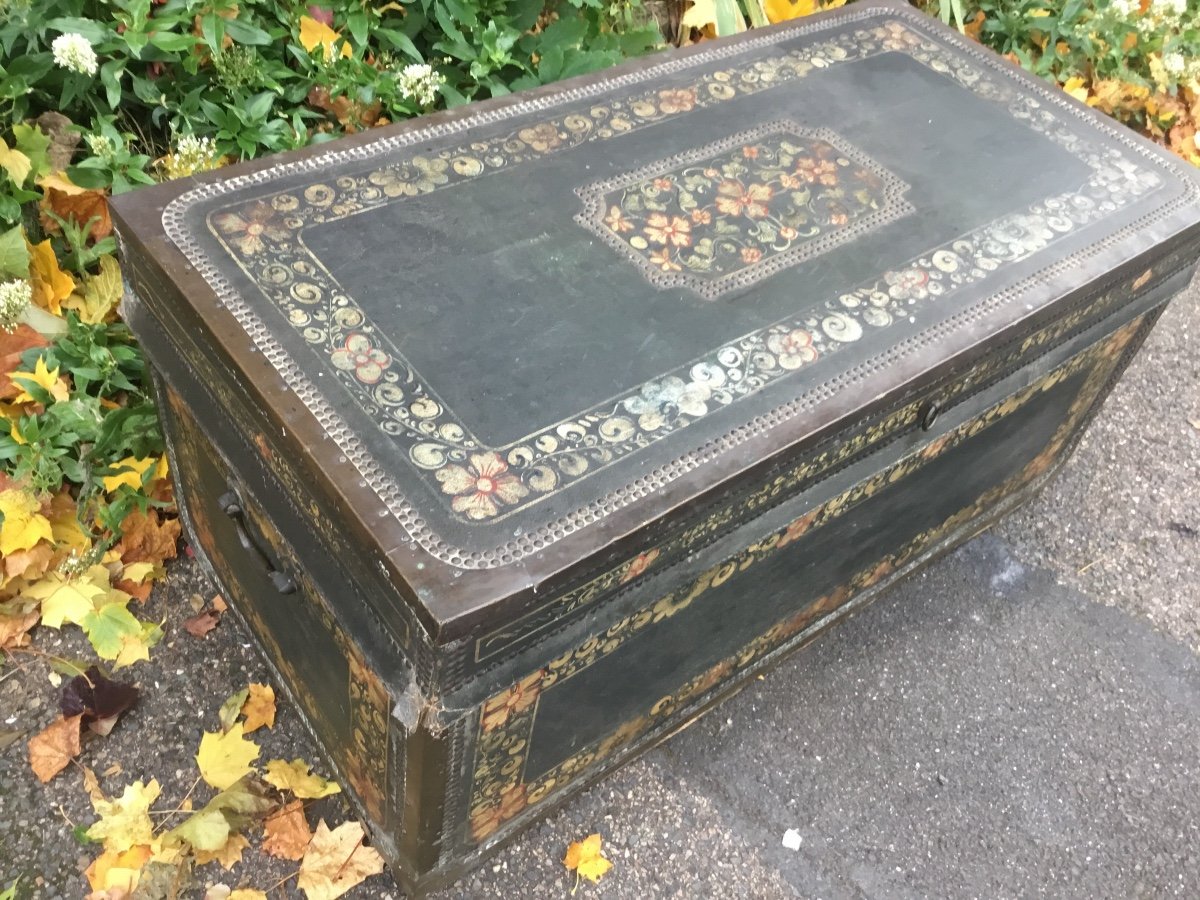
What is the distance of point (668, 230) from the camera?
147cm

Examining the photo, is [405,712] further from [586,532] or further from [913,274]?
[913,274]

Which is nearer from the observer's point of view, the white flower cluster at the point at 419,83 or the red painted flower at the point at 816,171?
the red painted flower at the point at 816,171

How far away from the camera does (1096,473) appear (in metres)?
2.42

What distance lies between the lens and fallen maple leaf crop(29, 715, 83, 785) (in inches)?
63.4

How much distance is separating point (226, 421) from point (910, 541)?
124 cm

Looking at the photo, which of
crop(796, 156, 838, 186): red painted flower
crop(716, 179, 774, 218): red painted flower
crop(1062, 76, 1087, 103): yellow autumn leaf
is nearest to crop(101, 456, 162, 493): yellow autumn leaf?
crop(716, 179, 774, 218): red painted flower

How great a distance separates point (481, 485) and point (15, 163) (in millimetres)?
1207

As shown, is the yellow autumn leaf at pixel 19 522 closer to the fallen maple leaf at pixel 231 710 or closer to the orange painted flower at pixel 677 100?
the fallen maple leaf at pixel 231 710

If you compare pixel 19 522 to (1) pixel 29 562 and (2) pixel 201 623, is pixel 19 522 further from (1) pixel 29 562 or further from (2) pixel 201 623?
(2) pixel 201 623

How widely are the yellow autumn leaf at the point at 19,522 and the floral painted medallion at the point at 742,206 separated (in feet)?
3.58

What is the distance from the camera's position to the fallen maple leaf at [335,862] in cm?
155

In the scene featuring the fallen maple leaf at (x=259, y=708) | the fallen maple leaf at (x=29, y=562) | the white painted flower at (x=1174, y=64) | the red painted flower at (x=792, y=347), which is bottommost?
the fallen maple leaf at (x=259, y=708)

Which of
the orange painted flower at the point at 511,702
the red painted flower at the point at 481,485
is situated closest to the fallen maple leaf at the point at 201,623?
the orange painted flower at the point at 511,702

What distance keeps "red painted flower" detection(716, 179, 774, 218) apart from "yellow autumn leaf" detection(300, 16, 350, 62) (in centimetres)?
90
